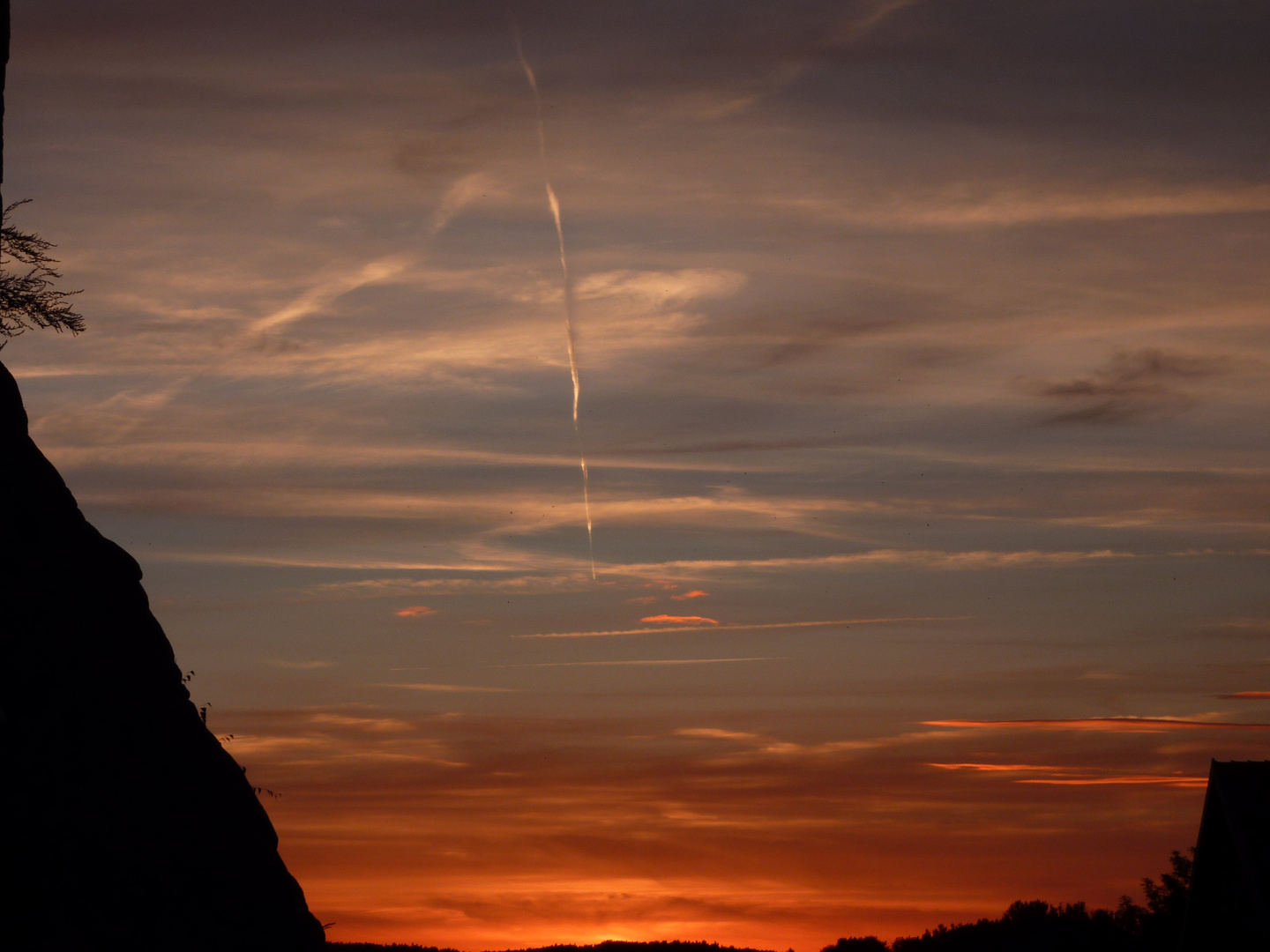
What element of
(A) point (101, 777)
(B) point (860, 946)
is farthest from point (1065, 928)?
(A) point (101, 777)

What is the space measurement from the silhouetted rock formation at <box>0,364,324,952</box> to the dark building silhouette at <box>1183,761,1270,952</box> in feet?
78.7

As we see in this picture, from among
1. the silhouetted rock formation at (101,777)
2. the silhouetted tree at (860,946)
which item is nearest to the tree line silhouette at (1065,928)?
the silhouetted tree at (860,946)

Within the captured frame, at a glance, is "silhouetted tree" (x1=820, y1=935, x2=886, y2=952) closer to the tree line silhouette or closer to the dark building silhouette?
the tree line silhouette

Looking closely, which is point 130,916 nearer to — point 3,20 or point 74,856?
point 74,856

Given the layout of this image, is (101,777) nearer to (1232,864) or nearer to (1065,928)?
(1232,864)

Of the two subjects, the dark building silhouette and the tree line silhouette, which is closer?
the dark building silhouette

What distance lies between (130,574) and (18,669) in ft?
19.0

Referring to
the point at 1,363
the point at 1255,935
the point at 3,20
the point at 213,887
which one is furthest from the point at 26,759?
the point at 1255,935

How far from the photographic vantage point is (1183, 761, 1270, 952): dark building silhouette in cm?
3259

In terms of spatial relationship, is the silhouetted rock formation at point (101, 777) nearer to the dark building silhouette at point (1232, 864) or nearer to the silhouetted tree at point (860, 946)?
the dark building silhouette at point (1232, 864)

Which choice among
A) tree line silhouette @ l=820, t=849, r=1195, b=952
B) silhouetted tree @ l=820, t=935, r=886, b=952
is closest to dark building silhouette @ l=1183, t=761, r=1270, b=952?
tree line silhouette @ l=820, t=849, r=1195, b=952

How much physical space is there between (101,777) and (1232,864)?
97.2 ft

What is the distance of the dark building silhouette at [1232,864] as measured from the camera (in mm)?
32594

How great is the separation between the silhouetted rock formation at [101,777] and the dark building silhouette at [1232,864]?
2400cm
